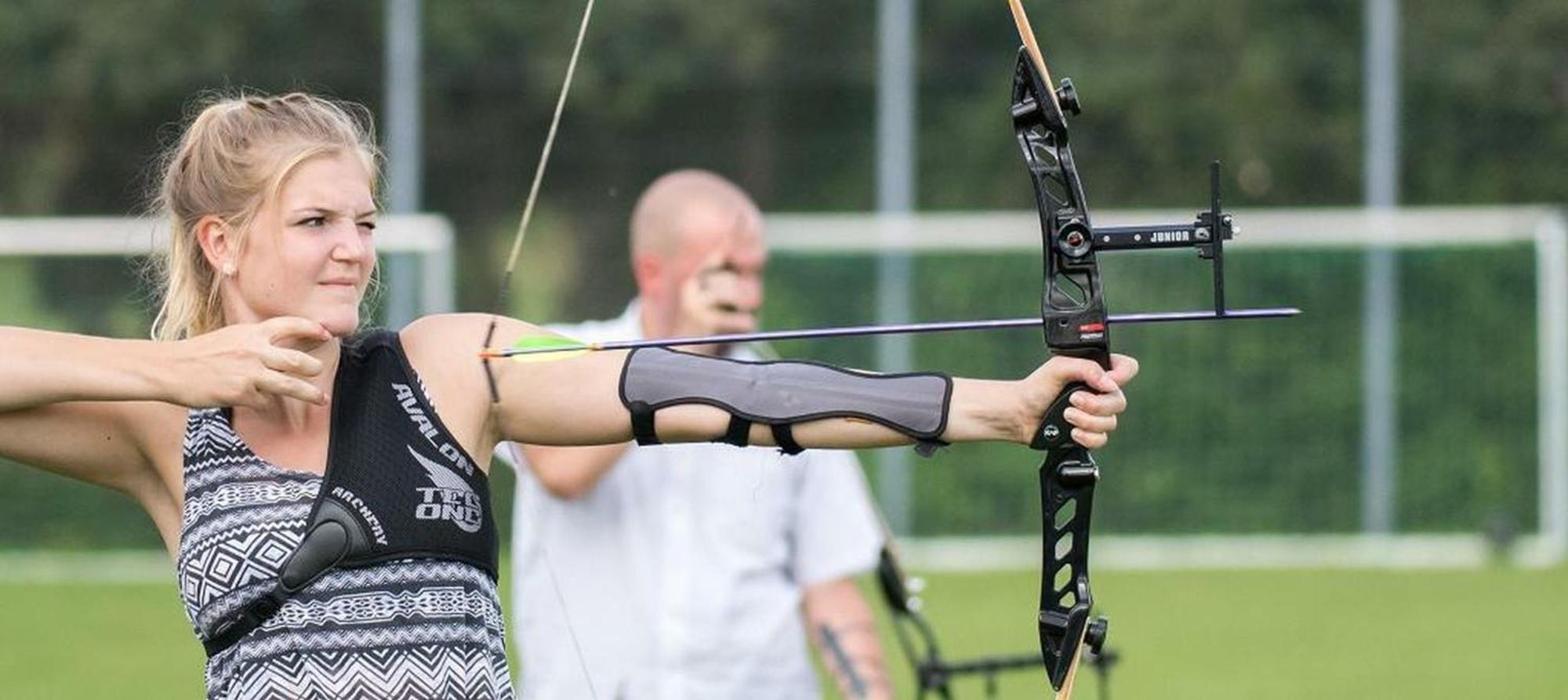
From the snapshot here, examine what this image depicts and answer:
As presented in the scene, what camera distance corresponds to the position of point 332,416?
3090 mm

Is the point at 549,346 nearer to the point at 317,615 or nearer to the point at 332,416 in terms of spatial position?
the point at 332,416

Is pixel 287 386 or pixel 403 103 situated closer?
pixel 287 386

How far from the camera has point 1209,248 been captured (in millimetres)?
3119

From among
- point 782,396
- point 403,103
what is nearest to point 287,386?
point 782,396

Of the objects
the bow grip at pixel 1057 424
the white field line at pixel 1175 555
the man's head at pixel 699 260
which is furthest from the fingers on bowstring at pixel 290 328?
the white field line at pixel 1175 555

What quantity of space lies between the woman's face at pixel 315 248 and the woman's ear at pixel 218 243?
0.02m

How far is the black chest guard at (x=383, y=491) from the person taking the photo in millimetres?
2994

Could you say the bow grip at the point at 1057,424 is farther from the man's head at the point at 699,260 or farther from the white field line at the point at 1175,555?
the white field line at the point at 1175,555

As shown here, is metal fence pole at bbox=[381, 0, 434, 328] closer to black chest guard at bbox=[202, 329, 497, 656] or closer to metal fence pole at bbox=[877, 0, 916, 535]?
metal fence pole at bbox=[877, 0, 916, 535]

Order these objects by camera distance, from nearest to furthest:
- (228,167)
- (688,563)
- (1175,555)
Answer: (228,167) < (688,563) < (1175,555)

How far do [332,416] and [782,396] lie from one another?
522 millimetres

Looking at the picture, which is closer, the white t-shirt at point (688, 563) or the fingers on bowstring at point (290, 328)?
the fingers on bowstring at point (290, 328)

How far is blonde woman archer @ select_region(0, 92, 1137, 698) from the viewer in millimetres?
2992

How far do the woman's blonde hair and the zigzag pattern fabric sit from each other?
315 millimetres
